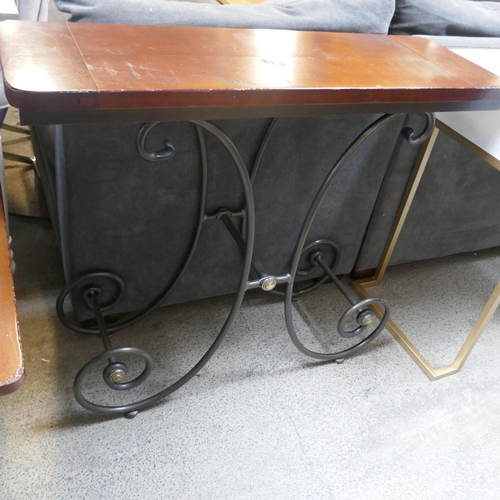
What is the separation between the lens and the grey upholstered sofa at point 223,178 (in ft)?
3.56

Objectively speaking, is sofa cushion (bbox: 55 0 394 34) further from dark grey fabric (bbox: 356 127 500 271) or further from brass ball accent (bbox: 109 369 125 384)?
brass ball accent (bbox: 109 369 125 384)

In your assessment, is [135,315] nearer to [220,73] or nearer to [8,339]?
[8,339]

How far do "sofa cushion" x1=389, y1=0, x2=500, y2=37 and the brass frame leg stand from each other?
Result: 26cm

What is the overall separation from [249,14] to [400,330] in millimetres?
924

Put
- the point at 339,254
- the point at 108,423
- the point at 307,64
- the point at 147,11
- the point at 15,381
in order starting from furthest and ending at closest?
the point at 339,254
the point at 108,423
the point at 147,11
the point at 307,64
the point at 15,381

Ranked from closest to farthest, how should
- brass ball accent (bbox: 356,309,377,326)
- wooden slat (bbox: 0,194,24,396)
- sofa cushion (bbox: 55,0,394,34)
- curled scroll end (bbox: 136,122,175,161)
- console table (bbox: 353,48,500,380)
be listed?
wooden slat (bbox: 0,194,24,396) < curled scroll end (bbox: 136,122,175,161) < sofa cushion (bbox: 55,0,394,34) < console table (bbox: 353,48,500,380) < brass ball accent (bbox: 356,309,377,326)

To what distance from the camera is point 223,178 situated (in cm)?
123

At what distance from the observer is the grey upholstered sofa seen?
1.08m

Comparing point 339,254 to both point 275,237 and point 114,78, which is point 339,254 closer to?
point 275,237

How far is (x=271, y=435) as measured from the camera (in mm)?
1197

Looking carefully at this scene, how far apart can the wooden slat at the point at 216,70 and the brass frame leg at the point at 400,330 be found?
0.33m

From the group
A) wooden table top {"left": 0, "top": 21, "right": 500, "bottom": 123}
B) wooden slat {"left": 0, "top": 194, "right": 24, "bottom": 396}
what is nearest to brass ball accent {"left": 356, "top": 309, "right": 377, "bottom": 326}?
wooden table top {"left": 0, "top": 21, "right": 500, "bottom": 123}

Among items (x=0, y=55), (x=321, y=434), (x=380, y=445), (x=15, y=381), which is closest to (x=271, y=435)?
(x=321, y=434)

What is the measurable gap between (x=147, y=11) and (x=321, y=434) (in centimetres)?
98
